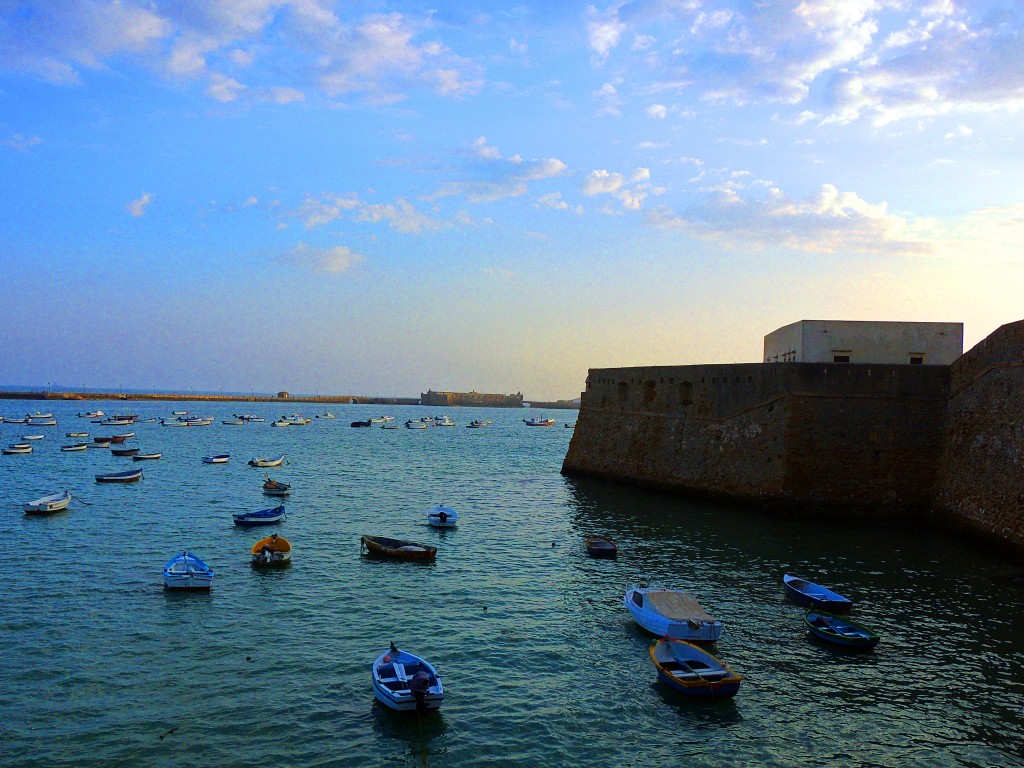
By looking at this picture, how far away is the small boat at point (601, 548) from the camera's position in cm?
2609

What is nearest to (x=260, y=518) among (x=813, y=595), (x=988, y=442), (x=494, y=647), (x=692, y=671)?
(x=494, y=647)

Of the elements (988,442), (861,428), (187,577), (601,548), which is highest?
(861,428)

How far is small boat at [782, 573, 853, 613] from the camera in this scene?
63.5 feet

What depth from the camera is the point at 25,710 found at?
43.5 feet

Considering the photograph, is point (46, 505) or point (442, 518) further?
point (46, 505)

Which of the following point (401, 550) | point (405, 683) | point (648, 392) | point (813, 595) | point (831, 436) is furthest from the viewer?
point (648, 392)

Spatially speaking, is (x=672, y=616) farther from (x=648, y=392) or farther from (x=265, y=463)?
(x=265, y=463)

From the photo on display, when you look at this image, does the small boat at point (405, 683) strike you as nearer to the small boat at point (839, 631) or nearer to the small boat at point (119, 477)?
the small boat at point (839, 631)

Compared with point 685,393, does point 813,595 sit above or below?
below

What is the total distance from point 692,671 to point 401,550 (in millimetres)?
13278

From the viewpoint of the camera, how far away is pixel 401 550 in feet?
83.4

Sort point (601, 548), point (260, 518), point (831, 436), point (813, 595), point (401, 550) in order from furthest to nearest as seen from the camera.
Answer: point (831, 436), point (260, 518), point (601, 548), point (401, 550), point (813, 595)

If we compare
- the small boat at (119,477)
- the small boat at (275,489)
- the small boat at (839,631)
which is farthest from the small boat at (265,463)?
the small boat at (839,631)

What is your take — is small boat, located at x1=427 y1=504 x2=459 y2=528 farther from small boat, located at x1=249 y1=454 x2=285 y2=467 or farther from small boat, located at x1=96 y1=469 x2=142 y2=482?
small boat, located at x1=249 y1=454 x2=285 y2=467
